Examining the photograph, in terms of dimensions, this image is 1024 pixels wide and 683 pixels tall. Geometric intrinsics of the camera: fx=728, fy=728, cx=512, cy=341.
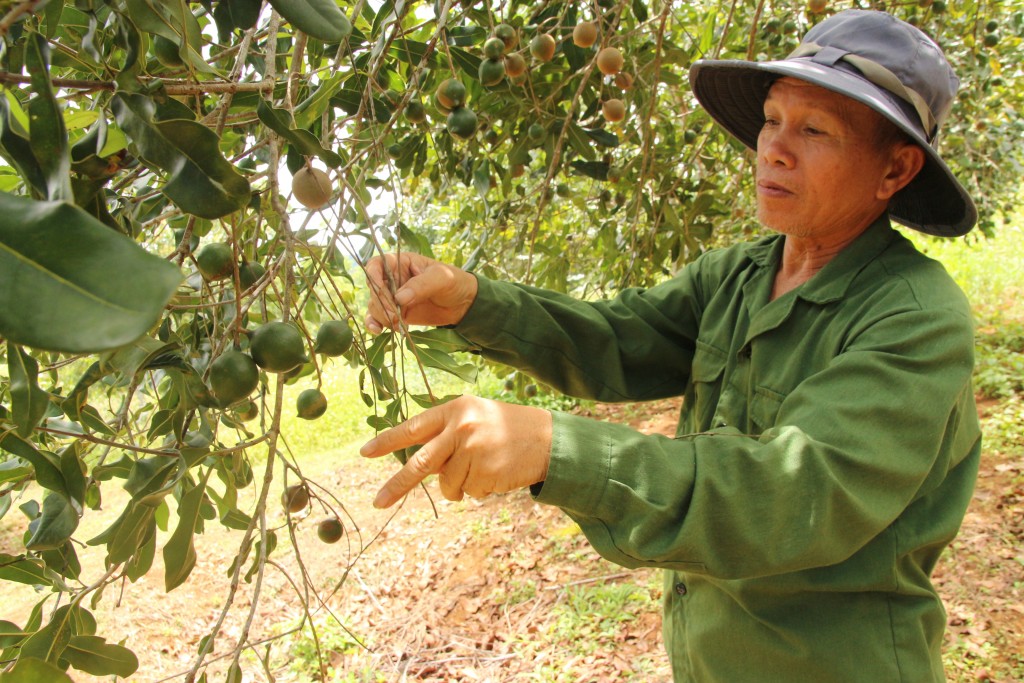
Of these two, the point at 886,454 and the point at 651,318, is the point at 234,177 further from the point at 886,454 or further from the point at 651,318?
the point at 651,318

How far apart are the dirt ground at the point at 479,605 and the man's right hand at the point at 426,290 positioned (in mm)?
1389

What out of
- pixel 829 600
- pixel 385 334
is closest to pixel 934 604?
pixel 829 600

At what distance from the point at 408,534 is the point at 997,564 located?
131 inches

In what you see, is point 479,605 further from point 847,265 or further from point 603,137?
point 847,265

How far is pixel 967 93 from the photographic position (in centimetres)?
390

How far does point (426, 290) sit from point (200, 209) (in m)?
0.77

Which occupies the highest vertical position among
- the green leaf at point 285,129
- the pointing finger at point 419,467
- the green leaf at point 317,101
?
the green leaf at point 317,101

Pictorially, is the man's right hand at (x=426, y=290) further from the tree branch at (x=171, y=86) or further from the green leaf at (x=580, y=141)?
the green leaf at (x=580, y=141)

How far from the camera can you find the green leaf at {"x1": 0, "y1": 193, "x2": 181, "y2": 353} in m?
0.43

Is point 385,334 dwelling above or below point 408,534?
below

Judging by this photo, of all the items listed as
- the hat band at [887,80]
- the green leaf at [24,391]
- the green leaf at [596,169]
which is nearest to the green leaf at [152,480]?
the green leaf at [24,391]

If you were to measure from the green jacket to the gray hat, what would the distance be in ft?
0.61

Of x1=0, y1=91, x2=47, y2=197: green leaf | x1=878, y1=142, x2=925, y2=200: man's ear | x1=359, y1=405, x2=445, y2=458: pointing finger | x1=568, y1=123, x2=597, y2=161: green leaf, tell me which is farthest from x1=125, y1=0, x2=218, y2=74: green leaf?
x1=568, y1=123, x2=597, y2=161: green leaf

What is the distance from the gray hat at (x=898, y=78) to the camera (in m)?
1.30
